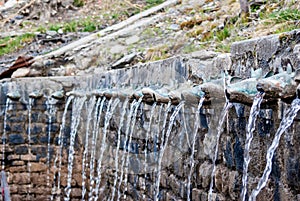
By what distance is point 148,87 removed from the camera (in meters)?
4.14

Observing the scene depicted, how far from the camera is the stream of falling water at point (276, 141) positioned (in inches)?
80.1

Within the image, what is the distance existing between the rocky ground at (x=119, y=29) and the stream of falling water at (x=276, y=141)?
1285 millimetres

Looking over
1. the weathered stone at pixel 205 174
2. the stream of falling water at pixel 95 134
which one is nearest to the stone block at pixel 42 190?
the stream of falling water at pixel 95 134

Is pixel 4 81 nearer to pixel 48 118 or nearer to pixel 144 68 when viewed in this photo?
pixel 48 118

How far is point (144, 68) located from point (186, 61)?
89cm

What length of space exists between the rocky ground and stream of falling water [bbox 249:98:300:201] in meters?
1.28

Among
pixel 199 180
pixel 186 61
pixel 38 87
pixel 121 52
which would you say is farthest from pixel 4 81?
pixel 199 180

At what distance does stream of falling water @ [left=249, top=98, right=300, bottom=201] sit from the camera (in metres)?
2.04

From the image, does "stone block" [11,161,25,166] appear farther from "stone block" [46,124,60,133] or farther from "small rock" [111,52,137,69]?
"small rock" [111,52,137,69]

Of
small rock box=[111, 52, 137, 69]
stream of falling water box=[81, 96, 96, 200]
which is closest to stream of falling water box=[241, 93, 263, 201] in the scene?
stream of falling water box=[81, 96, 96, 200]

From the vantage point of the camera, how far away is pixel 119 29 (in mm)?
8656

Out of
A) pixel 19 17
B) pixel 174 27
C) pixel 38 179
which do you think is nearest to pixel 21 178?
pixel 38 179

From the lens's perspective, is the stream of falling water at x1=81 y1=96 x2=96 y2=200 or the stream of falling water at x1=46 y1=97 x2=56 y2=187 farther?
the stream of falling water at x1=46 y1=97 x2=56 y2=187

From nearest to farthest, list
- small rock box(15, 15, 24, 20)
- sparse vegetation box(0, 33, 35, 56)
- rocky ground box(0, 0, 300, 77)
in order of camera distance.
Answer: rocky ground box(0, 0, 300, 77)
sparse vegetation box(0, 33, 35, 56)
small rock box(15, 15, 24, 20)
